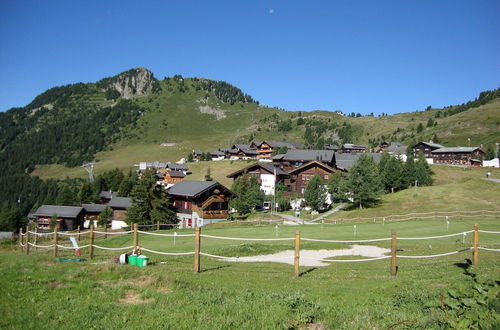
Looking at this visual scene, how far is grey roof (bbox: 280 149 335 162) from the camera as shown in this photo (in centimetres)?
9769

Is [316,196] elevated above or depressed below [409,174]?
below

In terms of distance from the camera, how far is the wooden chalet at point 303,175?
88500mm

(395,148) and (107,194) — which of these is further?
(395,148)

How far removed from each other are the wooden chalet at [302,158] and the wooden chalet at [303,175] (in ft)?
18.9

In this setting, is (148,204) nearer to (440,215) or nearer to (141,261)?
(141,261)

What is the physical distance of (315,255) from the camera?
22.4 meters

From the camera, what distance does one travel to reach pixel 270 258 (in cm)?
2078

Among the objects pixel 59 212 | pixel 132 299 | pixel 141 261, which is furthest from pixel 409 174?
pixel 59 212

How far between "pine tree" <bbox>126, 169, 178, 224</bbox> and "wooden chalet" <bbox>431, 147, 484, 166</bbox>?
105m

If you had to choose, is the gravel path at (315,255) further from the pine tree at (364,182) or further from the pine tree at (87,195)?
the pine tree at (87,195)

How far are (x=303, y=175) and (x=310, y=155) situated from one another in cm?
1330

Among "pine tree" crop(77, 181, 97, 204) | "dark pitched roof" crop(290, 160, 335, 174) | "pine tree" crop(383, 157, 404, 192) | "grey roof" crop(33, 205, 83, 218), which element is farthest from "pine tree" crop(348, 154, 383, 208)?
"pine tree" crop(77, 181, 97, 204)

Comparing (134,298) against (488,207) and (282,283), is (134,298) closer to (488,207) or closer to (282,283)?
(282,283)

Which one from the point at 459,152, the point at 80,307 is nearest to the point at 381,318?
the point at 80,307
